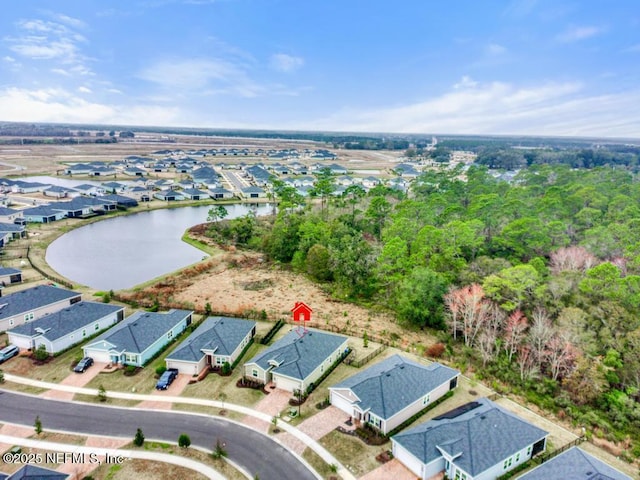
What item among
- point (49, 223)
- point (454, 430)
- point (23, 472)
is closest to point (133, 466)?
point (23, 472)

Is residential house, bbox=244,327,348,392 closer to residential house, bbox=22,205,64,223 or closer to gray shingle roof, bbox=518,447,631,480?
gray shingle roof, bbox=518,447,631,480

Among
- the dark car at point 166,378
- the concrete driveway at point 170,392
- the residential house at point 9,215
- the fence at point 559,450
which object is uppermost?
the residential house at point 9,215

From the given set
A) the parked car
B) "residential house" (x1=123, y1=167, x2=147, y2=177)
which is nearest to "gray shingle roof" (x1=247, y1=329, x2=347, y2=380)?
the parked car

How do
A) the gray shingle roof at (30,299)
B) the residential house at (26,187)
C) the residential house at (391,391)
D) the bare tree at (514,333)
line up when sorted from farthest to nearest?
the residential house at (26,187)
the gray shingle roof at (30,299)
the bare tree at (514,333)
the residential house at (391,391)

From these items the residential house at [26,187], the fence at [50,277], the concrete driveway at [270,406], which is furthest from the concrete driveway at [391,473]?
the residential house at [26,187]

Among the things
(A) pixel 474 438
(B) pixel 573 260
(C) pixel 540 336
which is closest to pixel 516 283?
(C) pixel 540 336

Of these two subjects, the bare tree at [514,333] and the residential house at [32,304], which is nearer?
the bare tree at [514,333]

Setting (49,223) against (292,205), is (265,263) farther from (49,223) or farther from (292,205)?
(49,223)

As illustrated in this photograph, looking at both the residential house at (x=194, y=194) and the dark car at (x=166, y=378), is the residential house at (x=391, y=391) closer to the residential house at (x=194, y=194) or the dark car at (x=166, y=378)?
the dark car at (x=166, y=378)
